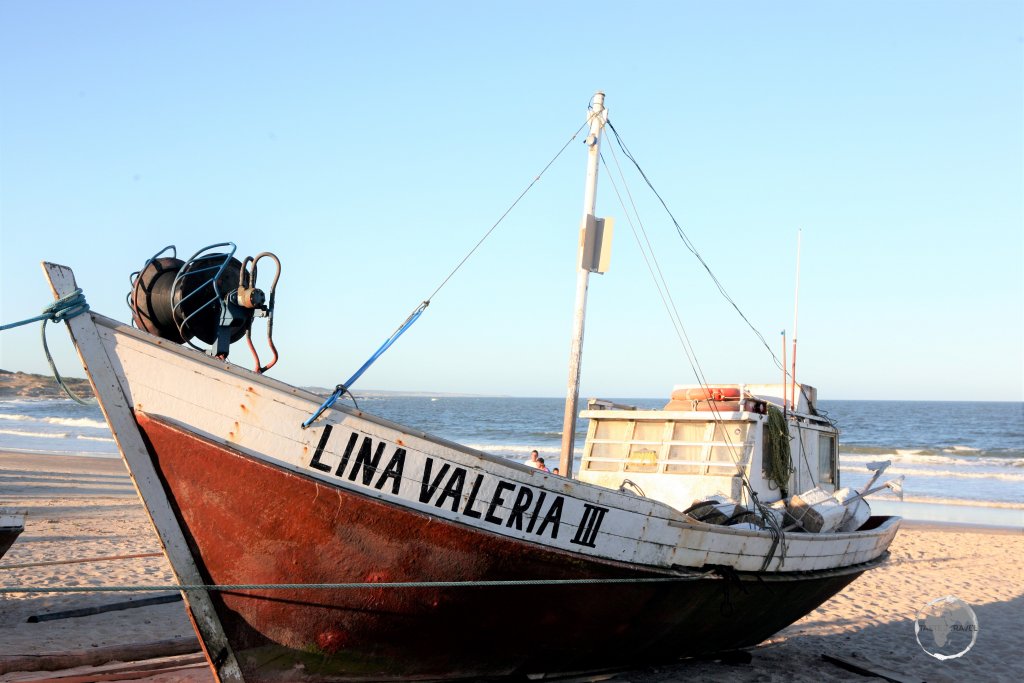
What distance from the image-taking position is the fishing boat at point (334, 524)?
5.64 metres

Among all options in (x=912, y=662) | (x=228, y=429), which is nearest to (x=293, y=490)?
(x=228, y=429)

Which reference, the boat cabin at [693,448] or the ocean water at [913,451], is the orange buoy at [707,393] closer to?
the boat cabin at [693,448]

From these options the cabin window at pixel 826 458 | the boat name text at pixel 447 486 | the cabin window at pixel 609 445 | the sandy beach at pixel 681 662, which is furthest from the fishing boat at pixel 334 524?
the cabin window at pixel 826 458

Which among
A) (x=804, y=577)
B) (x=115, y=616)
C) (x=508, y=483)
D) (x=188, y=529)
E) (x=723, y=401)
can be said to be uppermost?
(x=723, y=401)

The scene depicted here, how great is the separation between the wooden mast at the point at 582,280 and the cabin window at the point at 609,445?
303 millimetres

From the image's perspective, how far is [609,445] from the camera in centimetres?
981

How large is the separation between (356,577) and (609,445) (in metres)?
4.52

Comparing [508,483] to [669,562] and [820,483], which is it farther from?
[820,483]

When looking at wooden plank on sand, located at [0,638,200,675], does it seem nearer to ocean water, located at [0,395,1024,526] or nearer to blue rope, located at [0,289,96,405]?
blue rope, located at [0,289,96,405]

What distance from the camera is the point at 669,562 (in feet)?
22.6

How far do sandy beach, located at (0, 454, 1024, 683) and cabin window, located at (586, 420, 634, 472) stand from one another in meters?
2.26

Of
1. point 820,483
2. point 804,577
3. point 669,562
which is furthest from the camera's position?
point 820,483

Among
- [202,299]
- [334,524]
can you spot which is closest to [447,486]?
[334,524]

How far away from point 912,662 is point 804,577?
2.42m
